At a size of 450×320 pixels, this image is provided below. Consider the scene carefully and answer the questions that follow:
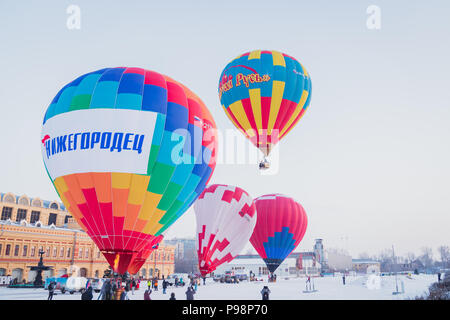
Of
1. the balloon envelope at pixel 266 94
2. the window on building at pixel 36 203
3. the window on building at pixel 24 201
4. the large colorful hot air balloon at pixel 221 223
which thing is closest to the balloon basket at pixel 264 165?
the balloon envelope at pixel 266 94

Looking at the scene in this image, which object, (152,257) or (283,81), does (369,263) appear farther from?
(283,81)

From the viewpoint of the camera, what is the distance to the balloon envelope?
23062mm

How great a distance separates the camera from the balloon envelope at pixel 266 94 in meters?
23.1

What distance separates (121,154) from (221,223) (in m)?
12.3

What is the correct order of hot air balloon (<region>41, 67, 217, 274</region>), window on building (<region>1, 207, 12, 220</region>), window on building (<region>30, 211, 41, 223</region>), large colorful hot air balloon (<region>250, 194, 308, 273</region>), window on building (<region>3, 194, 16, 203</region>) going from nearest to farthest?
hot air balloon (<region>41, 67, 217, 274</region>) < large colorful hot air balloon (<region>250, 194, 308, 273</region>) < window on building (<region>1, 207, 12, 220</region>) < window on building (<region>3, 194, 16, 203</region>) < window on building (<region>30, 211, 41, 223</region>)

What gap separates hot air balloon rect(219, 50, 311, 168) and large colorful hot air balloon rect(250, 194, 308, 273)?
9867mm

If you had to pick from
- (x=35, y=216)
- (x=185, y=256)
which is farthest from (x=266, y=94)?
(x=185, y=256)

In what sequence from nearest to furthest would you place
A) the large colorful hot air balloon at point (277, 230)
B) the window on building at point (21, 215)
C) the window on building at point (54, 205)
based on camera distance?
the large colorful hot air balloon at point (277, 230), the window on building at point (21, 215), the window on building at point (54, 205)

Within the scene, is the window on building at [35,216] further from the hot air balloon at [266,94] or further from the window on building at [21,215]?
the hot air balloon at [266,94]

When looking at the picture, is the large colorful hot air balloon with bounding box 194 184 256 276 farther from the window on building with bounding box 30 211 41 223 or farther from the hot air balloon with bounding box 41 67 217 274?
the window on building with bounding box 30 211 41 223

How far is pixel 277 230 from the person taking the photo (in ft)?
102

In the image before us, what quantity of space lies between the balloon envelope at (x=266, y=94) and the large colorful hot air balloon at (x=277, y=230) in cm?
987

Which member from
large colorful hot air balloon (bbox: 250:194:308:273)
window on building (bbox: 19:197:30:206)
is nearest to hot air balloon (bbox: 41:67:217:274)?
large colorful hot air balloon (bbox: 250:194:308:273)
